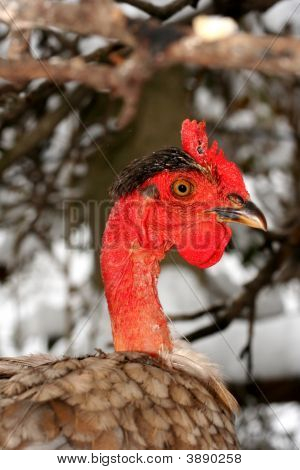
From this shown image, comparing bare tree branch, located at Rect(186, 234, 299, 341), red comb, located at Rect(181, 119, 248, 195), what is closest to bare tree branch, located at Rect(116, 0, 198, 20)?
red comb, located at Rect(181, 119, 248, 195)

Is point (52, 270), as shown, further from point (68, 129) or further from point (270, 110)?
point (270, 110)

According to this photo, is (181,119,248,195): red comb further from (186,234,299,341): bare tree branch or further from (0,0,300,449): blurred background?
(186,234,299,341): bare tree branch

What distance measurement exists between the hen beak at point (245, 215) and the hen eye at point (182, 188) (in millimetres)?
64

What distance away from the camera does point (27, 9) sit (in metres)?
1.91

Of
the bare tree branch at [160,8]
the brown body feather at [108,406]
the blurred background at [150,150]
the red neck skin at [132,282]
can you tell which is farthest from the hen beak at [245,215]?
the bare tree branch at [160,8]

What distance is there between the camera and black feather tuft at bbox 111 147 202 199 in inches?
51.4

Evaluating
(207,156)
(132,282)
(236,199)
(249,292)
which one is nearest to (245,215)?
(236,199)

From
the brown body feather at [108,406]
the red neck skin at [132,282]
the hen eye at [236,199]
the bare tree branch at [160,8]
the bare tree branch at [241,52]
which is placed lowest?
the brown body feather at [108,406]

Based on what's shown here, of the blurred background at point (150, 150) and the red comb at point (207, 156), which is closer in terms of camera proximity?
the red comb at point (207, 156)

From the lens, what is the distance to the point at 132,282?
4.32ft

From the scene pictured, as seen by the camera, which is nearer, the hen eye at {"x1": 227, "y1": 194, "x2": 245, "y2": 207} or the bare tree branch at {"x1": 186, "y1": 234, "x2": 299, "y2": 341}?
the hen eye at {"x1": 227, "y1": 194, "x2": 245, "y2": 207}

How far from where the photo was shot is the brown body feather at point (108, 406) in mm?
1024

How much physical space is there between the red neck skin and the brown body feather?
7 cm

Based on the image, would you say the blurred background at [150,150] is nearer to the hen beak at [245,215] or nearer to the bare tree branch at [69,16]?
the bare tree branch at [69,16]
